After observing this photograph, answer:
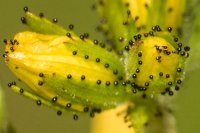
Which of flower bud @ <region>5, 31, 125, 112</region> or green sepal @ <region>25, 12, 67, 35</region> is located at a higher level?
green sepal @ <region>25, 12, 67, 35</region>

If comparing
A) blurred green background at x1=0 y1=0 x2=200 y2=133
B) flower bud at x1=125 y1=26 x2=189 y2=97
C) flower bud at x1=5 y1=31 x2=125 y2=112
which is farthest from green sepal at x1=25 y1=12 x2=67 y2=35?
blurred green background at x1=0 y1=0 x2=200 y2=133

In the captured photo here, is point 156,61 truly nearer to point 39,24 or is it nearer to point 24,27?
point 39,24

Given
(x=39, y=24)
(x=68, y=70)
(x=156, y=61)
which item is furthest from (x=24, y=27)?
(x=156, y=61)

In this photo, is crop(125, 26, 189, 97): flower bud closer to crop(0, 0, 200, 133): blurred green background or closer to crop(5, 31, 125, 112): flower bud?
crop(5, 31, 125, 112): flower bud

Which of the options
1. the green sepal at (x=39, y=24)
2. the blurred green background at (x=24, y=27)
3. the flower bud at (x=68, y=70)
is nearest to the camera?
the flower bud at (x=68, y=70)

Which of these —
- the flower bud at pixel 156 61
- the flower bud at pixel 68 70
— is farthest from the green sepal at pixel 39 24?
the flower bud at pixel 156 61

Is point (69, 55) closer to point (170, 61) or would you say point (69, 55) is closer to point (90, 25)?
point (170, 61)

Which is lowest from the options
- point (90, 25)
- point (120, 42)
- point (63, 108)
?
A: point (63, 108)

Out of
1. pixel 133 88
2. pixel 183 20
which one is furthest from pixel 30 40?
pixel 183 20

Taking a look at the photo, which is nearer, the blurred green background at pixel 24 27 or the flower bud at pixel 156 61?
the flower bud at pixel 156 61

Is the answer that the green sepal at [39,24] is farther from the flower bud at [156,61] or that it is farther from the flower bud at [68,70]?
the flower bud at [156,61]

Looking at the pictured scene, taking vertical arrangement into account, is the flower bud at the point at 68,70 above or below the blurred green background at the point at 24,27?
below
